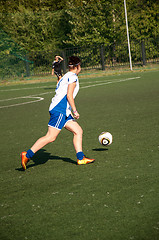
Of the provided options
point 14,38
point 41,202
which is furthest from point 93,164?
point 14,38

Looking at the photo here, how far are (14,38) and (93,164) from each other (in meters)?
34.5

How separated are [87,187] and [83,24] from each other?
3248cm

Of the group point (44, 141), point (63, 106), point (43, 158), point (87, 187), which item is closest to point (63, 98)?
point (63, 106)

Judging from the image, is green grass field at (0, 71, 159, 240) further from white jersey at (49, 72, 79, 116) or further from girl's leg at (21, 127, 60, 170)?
white jersey at (49, 72, 79, 116)

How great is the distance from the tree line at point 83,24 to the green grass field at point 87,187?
25735 millimetres

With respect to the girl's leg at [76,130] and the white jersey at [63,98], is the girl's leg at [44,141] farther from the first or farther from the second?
the white jersey at [63,98]

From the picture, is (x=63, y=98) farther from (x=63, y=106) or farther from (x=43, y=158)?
(x=43, y=158)

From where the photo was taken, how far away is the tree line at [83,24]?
34844 mm

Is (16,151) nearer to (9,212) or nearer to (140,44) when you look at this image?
(9,212)

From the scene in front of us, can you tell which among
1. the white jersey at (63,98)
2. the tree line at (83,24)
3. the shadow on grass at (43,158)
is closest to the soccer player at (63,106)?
the white jersey at (63,98)

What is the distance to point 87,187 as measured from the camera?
532 centimetres

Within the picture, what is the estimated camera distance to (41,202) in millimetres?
4969

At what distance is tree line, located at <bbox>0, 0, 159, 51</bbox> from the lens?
34.8m

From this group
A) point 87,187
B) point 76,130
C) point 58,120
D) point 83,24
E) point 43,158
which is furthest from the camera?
point 83,24
